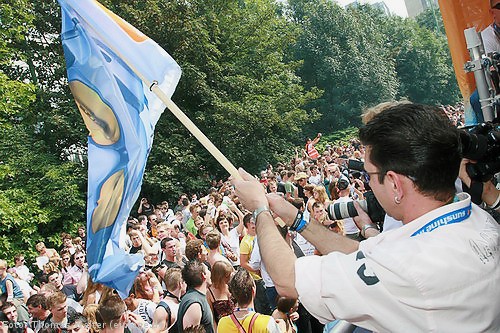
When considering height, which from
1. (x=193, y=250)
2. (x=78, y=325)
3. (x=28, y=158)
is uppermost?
(x=78, y=325)

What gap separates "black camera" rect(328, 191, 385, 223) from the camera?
2.87 metres

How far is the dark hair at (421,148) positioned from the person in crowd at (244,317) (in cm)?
241

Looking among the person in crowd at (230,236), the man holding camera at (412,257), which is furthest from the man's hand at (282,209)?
the person in crowd at (230,236)

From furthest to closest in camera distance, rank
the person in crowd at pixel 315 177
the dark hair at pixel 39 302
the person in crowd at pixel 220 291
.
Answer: the person in crowd at pixel 315 177 < the dark hair at pixel 39 302 < the person in crowd at pixel 220 291

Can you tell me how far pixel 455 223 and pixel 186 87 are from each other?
2529 cm

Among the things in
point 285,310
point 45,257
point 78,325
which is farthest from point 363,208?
point 45,257

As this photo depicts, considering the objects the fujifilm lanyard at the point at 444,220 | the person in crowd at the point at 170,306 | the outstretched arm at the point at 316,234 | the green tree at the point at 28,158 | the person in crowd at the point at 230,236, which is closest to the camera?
the fujifilm lanyard at the point at 444,220

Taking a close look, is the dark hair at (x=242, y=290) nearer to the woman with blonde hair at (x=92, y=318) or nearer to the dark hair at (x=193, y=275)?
the dark hair at (x=193, y=275)

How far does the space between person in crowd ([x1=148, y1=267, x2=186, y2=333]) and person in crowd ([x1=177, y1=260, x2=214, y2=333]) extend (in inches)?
10.2

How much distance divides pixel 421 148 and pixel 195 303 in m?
3.25

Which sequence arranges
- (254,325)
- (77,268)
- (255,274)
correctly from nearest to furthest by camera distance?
(254,325) < (255,274) < (77,268)

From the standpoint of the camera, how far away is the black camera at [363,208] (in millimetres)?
2873

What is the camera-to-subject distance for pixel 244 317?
404 cm

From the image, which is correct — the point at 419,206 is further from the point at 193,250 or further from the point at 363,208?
the point at 193,250
